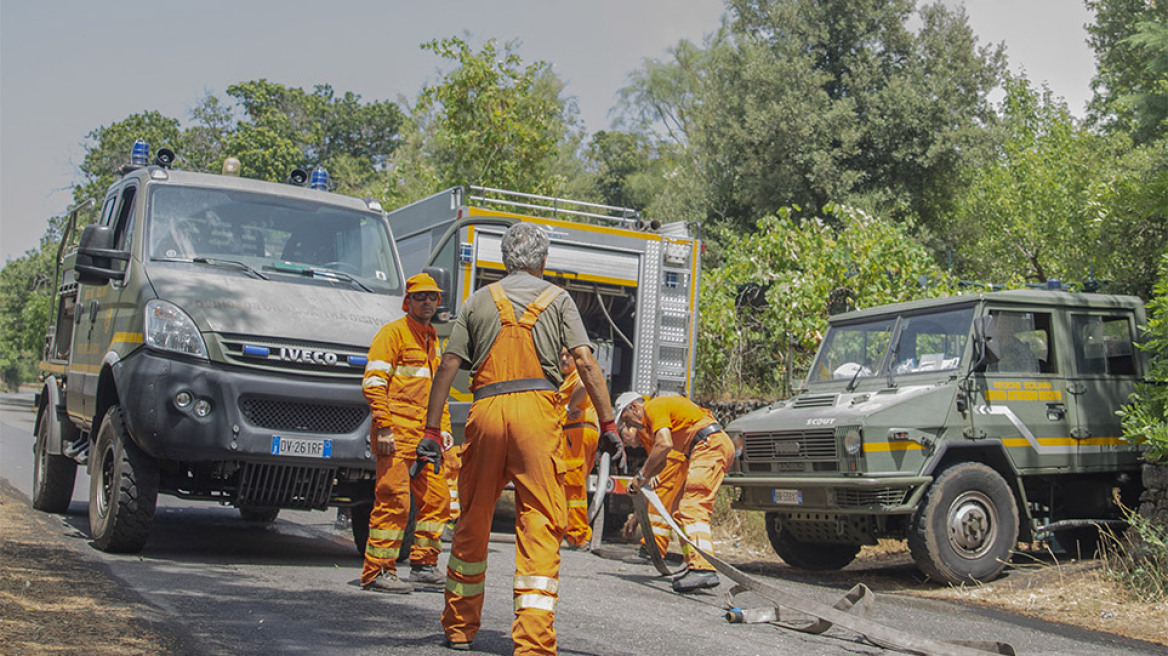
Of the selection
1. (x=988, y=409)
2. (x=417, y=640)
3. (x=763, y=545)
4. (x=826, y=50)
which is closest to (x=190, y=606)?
(x=417, y=640)

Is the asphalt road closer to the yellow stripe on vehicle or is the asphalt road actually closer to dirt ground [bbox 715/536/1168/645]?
dirt ground [bbox 715/536/1168/645]

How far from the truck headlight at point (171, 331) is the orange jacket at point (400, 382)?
1.12 metres

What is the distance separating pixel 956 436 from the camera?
9.57 meters

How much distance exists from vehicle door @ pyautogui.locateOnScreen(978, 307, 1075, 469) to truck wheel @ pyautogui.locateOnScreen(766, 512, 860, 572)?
1677 millimetres

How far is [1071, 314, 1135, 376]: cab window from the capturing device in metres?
10.5

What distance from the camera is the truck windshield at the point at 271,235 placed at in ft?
27.6

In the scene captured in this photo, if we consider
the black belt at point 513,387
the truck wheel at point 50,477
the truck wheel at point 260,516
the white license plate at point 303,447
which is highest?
the black belt at point 513,387

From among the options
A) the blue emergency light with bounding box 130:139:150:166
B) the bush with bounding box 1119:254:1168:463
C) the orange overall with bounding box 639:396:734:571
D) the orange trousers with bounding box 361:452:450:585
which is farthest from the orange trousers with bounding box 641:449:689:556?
the blue emergency light with bounding box 130:139:150:166

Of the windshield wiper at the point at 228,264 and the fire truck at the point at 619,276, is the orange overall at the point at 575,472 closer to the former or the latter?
the windshield wiper at the point at 228,264

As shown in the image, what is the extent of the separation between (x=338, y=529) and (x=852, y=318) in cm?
510

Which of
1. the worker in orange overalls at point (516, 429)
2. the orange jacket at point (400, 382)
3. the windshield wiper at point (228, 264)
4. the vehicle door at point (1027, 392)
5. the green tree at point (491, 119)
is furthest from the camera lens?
the green tree at point (491, 119)

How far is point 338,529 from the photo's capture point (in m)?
11.3

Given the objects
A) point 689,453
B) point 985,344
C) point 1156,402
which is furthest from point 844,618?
point 1156,402

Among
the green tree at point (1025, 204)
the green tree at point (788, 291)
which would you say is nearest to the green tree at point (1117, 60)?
the green tree at point (1025, 204)
